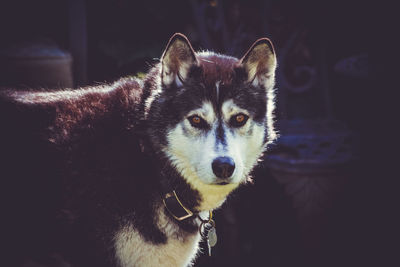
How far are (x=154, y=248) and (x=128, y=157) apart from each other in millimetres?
580

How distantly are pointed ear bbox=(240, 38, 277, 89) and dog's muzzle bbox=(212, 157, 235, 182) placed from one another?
2.09ft

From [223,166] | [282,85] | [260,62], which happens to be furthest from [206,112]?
[282,85]

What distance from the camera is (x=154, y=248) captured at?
2.30 metres

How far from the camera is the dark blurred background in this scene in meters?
3.73

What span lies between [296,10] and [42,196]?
4136mm

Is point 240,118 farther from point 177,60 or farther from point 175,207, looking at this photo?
point 175,207

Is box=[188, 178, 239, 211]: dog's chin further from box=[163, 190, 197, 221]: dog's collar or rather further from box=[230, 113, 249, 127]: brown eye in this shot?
box=[230, 113, 249, 127]: brown eye

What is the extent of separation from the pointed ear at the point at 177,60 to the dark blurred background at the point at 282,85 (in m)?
1.71

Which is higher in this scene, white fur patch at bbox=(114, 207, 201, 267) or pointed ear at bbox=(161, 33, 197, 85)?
pointed ear at bbox=(161, 33, 197, 85)

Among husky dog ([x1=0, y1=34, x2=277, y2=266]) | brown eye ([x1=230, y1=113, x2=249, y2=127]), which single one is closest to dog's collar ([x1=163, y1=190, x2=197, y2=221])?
husky dog ([x1=0, y1=34, x2=277, y2=266])

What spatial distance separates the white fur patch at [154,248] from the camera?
7.38 ft

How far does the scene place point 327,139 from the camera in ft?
14.9

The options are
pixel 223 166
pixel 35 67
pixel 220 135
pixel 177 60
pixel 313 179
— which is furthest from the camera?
pixel 313 179

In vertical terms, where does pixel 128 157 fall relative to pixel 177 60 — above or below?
below
